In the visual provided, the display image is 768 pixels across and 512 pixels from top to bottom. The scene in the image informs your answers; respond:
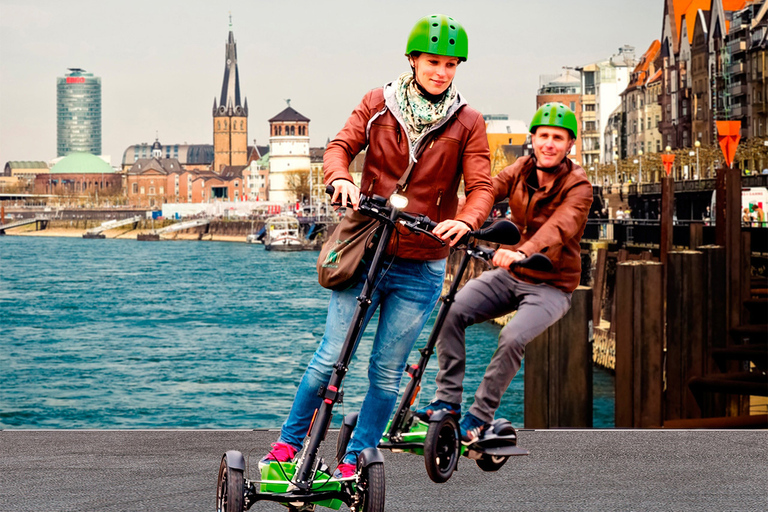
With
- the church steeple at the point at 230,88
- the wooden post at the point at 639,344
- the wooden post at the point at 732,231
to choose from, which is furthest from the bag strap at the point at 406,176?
the church steeple at the point at 230,88

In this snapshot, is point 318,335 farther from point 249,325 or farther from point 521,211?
point 521,211

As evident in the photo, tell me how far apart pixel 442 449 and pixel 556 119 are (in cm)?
139

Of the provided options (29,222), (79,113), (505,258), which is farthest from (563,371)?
(29,222)

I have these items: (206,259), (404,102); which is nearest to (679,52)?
(206,259)

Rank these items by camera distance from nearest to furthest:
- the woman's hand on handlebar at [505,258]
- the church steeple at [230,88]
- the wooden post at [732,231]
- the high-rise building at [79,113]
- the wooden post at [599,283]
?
the woman's hand on handlebar at [505,258] < the wooden post at [732,231] < the wooden post at [599,283] < the high-rise building at [79,113] < the church steeple at [230,88]

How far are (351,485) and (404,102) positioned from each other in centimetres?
123

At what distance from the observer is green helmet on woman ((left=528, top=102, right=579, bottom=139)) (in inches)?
188

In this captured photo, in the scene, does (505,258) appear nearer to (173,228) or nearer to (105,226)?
(173,228)

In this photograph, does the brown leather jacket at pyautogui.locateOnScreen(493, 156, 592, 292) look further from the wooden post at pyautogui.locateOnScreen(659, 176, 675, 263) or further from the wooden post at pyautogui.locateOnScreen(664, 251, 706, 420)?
the wooden post at pyautogui.locateOnScreen(659, 176, 675, 263)

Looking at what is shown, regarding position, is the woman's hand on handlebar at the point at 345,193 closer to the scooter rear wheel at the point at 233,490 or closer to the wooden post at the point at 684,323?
the scooter rear wheel at the point at 233,490

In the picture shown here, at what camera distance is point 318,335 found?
34.7 meters

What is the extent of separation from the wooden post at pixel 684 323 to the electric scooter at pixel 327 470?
194 inches

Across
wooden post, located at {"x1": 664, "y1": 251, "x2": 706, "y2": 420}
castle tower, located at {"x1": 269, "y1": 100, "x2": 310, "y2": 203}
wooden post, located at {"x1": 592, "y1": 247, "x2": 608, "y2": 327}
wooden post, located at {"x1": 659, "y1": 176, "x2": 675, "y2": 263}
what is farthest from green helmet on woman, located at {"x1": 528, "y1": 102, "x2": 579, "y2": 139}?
castle tower, located at {"x1": 269, "y1": 100, "x2": 310, "y2": 203}

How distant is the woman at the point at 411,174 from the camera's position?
3.75m
